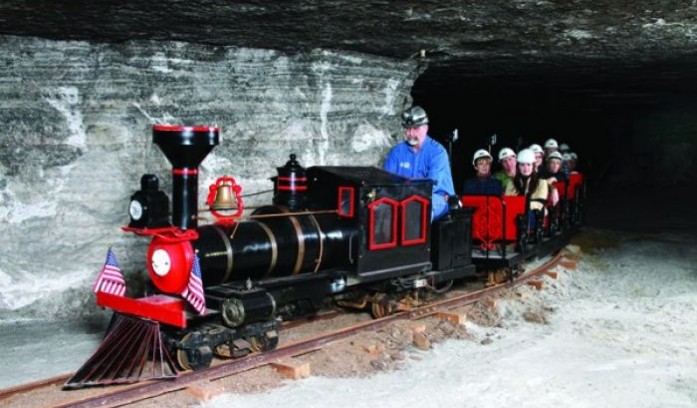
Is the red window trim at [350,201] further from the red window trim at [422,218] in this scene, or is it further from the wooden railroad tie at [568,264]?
the wooden railroad tie at [568,264]

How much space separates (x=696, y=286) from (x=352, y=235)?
5862 millimetres

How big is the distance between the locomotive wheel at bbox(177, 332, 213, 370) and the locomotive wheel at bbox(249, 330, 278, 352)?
0.59 metres

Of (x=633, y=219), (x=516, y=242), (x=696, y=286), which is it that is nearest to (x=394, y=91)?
(x=516, y=242)

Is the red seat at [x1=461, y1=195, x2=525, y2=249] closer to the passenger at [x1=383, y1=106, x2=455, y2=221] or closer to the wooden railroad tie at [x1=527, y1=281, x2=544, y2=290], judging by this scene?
the wooden railroad tie at [x1=527, y1=281, x2=544, y2=290]

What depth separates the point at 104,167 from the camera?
873 centimetres

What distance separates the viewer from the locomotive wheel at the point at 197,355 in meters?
5.92

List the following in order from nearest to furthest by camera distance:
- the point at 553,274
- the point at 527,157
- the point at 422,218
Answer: the point at 422,218, the point at 527,157, the point at 553,274

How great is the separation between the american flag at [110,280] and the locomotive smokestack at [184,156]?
85 centimetres

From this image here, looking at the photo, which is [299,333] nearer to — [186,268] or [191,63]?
[186,268]

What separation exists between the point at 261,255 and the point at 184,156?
4.02 feet

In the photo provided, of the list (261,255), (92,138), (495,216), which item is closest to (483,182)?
(495,216)

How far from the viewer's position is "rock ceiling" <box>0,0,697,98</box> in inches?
274

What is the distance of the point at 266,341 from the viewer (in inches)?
255

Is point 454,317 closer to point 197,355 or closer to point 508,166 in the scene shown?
point 197,355
